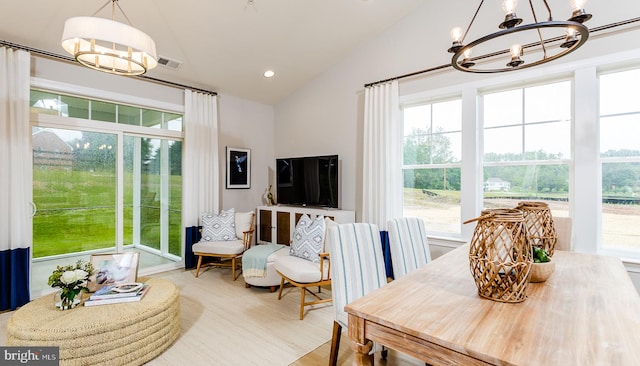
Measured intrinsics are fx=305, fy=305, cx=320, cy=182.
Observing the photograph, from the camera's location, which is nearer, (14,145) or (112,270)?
(112,270)

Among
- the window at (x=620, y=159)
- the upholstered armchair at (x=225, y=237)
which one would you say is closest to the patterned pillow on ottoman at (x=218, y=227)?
the upholstered armchair at (x=225, y=237)

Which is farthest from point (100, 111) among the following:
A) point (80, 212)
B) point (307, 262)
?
point (307, 262)

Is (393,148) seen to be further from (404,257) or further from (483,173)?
(404,257)

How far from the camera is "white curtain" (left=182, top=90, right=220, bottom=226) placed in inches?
175

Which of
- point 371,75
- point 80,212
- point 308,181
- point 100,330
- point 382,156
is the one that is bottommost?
point 100,330

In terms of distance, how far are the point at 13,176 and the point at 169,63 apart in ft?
6.74

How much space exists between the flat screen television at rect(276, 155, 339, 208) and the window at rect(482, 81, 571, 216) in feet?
6.62

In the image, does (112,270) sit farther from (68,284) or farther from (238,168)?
(238,168)

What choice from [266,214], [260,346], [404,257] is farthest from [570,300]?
[266,214]

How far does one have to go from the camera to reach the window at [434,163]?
3.78m

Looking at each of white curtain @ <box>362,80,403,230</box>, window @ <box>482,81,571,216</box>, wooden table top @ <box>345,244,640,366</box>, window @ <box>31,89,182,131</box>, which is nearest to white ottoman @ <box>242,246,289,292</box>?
white curtain @ <box>362,80,403,230</box>

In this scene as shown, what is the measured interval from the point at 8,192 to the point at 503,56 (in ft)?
17.5

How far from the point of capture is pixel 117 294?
7.68 feet

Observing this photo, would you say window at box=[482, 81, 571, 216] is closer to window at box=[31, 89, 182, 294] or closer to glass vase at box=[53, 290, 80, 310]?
glass vase at box=[53, 290, 80, 310]
